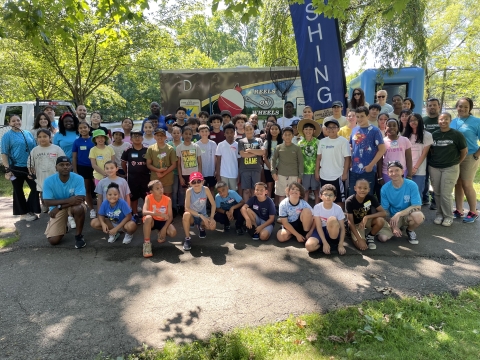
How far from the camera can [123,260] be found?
4.42 meters

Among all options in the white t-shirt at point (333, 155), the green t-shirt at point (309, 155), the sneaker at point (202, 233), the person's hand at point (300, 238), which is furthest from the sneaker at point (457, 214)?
the sneaker at point (202, 233)

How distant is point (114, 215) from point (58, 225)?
2.83 ft

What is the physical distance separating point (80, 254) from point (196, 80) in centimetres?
589

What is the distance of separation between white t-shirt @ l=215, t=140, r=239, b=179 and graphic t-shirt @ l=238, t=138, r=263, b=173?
0.37ft

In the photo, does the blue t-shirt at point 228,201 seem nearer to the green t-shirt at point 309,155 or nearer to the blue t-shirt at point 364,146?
the green t-shirt at point 309,155

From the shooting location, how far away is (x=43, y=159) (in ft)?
18.9

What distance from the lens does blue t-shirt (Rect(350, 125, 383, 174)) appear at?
17.3ft

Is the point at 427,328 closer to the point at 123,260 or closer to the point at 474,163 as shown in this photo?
the point at 123,260

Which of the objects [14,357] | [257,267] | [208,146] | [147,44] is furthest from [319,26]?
[147,44]

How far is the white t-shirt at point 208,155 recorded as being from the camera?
610 centimetres

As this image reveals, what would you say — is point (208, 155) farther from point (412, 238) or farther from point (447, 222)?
point (447, 222)

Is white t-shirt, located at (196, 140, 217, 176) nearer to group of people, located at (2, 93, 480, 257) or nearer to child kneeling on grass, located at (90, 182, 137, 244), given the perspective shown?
group of people, located at (2, 93, 480, 257)

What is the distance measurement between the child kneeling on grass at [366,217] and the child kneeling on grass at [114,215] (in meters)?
3.25

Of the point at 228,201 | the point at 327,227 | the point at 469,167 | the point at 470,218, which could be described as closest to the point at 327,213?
the point at 327,227
